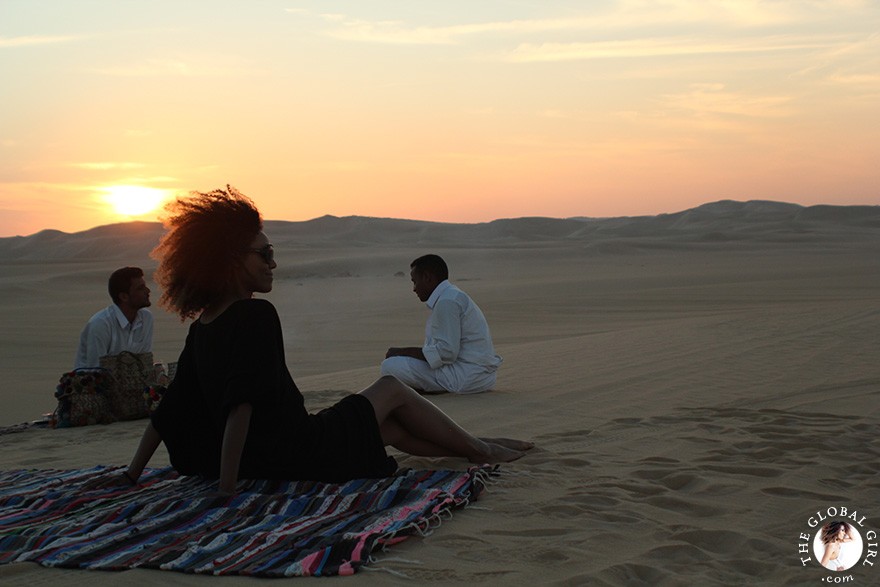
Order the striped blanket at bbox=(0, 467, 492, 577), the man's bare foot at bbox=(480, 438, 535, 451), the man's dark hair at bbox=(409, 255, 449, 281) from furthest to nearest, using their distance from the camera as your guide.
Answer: the man's dark hair at bbox=(409, 255, 449, 281) < the man's bare foot at bbox=(480, 438, 535, 451) < the striped blanket at bbox=(0, 467, 492, 577)

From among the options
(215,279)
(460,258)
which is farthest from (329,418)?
(460,258)

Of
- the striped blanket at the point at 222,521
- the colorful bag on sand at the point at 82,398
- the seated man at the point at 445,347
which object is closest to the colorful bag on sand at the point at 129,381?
the colorful bag on sand at the point at 82,398

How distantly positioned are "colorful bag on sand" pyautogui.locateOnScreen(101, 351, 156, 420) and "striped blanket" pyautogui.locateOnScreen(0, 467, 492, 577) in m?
2.85

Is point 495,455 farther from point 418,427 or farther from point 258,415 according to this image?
point 258,415

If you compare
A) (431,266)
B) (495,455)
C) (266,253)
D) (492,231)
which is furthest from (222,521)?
(492,231)

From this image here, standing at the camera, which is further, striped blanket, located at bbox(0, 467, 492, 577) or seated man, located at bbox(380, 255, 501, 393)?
seated man, located at bbox(380, 255, 501, 393)

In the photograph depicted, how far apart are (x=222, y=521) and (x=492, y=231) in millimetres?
88779

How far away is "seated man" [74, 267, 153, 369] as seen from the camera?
8445 millimetres

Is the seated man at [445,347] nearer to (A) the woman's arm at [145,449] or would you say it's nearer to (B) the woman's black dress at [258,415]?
(B) the woman's black dress at [258,415]

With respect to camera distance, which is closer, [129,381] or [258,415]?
[258,415]

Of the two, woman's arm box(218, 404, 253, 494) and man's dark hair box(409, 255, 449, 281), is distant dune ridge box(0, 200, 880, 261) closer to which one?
man's dark hair box(409, 255, 449, 281)

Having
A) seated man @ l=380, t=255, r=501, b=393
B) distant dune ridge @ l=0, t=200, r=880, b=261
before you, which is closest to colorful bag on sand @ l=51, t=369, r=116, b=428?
seated man @ l=380, t=255, r=501, b=393

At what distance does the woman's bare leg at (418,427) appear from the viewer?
5500mm

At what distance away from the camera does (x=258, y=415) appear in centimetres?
493
